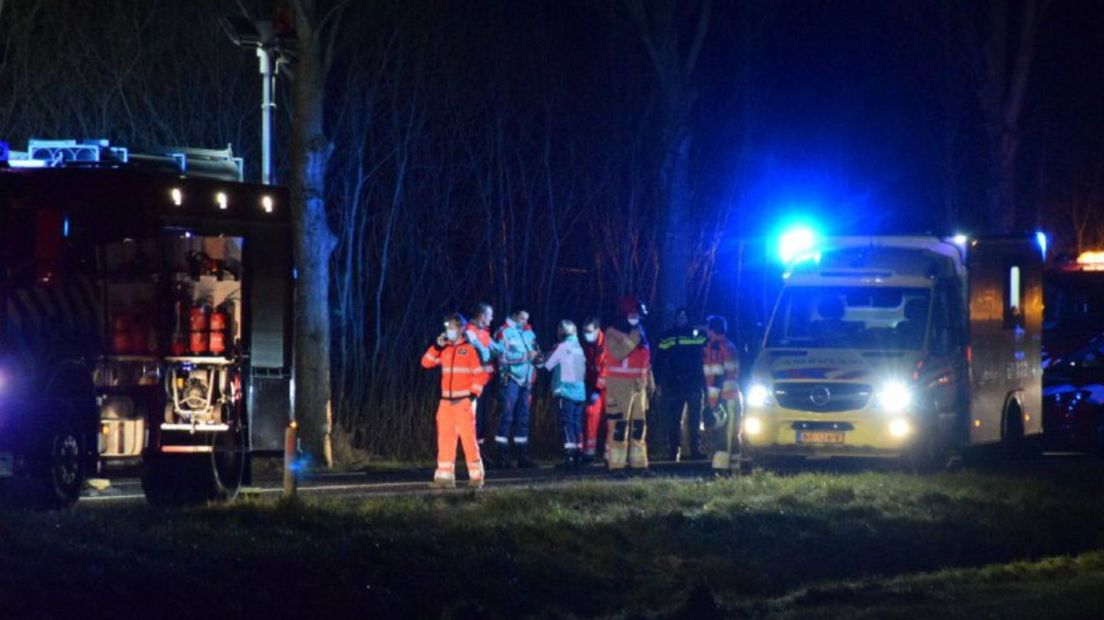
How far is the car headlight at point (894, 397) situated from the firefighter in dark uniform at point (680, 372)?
3.50 m

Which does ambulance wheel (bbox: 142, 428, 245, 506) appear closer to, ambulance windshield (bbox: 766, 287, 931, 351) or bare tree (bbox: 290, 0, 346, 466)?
bare tree (bbox: 290, 0, 346, 466)

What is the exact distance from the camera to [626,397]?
21.8 m

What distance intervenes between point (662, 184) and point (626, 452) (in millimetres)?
8014

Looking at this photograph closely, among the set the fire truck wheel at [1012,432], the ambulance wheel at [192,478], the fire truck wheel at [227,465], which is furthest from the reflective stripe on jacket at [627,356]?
the ambulance wheel at [192,478]

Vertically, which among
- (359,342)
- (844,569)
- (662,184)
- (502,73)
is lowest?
(844,569)

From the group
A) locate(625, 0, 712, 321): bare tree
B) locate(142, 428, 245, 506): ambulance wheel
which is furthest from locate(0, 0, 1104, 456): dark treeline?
locate(142, 428, 245, 506): ambulance wheel

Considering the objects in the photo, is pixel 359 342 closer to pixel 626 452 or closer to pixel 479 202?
pixel 479 202

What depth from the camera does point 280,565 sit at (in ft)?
41.3

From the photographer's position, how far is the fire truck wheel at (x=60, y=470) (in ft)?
48.4

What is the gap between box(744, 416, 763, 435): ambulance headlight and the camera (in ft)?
68.9

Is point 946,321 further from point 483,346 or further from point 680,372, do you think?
point 483,346

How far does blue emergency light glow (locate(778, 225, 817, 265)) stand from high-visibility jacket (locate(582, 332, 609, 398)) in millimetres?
2515

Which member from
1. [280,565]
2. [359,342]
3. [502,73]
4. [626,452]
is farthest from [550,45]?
[280,565]

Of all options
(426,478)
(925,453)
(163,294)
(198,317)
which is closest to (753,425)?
(925,453)
